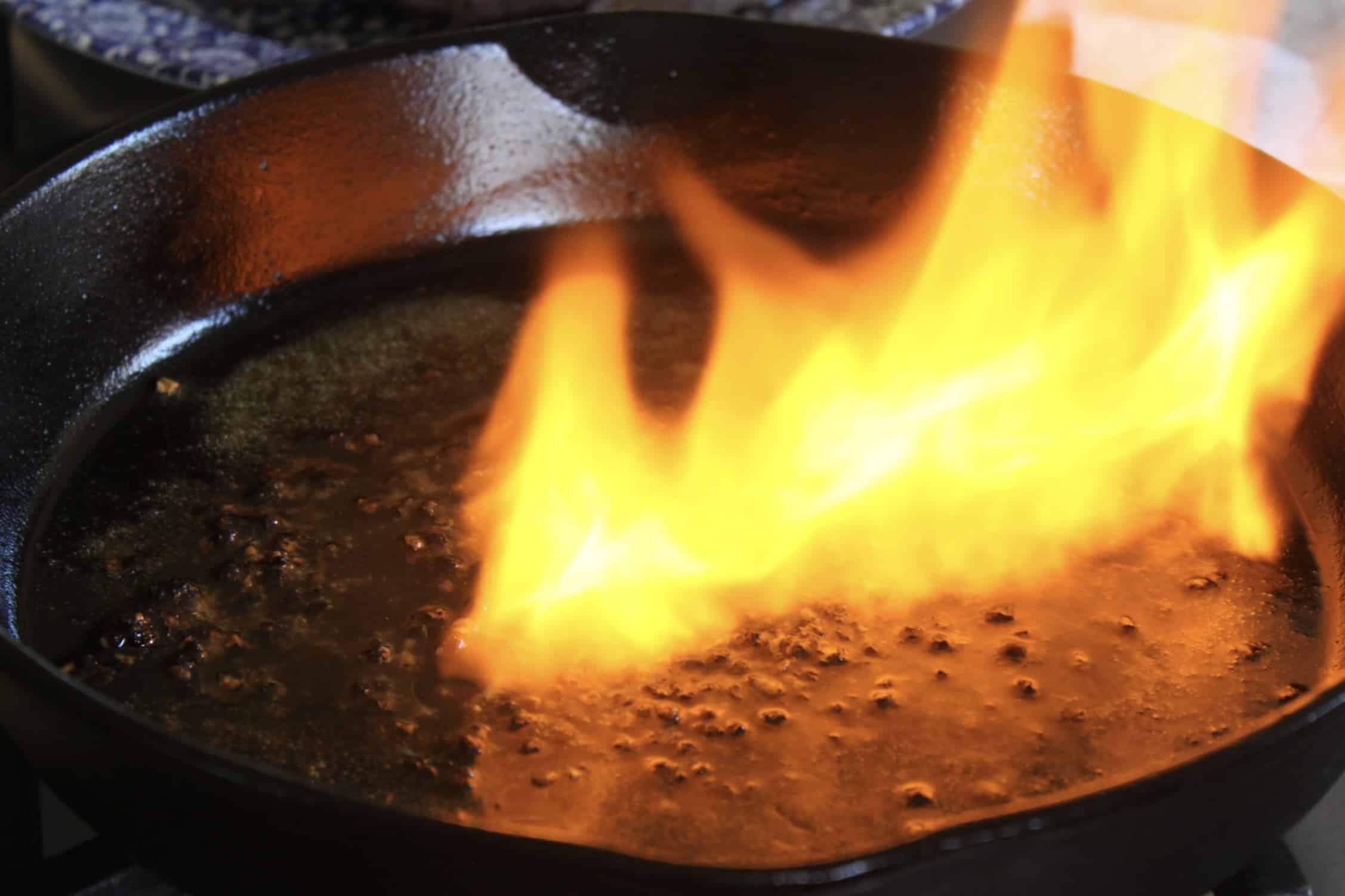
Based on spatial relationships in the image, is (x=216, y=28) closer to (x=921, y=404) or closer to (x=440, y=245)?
(x=440, y=245)

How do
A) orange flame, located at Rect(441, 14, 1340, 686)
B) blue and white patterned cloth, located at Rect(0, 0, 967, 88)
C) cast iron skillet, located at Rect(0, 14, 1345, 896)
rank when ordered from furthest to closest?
blue and white patterned cloth, located at Rect(0, 0, 967, 88), orange flame, located at Rect(441, 14, 1340, 686), cast iron skillet, located at Rect(0, 14, 1345, 896)

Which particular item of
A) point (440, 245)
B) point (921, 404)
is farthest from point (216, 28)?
point (921, 404)

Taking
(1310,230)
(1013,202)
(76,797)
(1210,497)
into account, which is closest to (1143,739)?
(1210,497)

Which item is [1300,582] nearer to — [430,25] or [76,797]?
[76,797]

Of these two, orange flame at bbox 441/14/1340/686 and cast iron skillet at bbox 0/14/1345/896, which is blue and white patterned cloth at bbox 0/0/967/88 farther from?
orange flame at bbox 441/14/1340/686

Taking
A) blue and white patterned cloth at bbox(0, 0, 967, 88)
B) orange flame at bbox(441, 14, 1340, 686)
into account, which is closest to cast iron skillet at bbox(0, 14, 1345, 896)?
orange flame at bbox(441, 14, 1340, 686)
